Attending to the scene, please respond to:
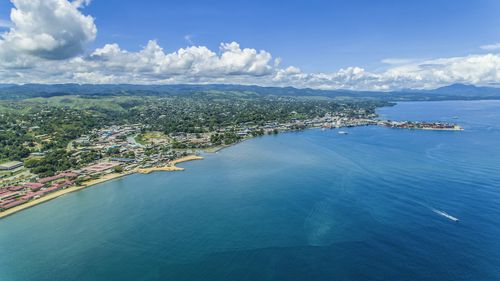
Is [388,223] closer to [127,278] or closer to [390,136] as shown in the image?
[127,278]

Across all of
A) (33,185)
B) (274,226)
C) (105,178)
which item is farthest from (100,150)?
(274,226)

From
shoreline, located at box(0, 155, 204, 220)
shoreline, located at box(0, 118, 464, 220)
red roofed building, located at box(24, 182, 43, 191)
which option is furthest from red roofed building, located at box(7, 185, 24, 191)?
shoreline, located at box(0, 118, 464, 220)

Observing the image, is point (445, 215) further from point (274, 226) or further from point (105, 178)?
point (105, 178)

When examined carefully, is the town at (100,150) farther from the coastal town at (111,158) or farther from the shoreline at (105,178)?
the shoreline at (105,178)

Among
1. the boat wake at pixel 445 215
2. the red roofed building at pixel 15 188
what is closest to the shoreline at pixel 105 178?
the red roofed building at pixel 15 188

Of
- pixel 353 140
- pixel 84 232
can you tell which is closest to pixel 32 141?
pixel 84 232

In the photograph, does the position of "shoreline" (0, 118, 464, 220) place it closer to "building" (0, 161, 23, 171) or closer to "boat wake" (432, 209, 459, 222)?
"building" (0, 161, 23, 171)
